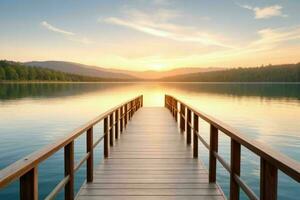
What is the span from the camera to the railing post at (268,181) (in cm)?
283

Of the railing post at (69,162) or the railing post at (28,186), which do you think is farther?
the railing post at (69,162)

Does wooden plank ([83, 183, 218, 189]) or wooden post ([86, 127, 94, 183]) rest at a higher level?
wooden post ([86, 127, 94, 183])

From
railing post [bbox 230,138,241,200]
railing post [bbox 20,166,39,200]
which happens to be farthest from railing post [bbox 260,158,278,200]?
railing post [bbox 20,166,39,200]

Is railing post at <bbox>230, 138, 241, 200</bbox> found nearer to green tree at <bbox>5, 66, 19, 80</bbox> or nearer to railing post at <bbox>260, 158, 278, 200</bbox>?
railing post at <bbox>260, 158, 278, 200</bbox>

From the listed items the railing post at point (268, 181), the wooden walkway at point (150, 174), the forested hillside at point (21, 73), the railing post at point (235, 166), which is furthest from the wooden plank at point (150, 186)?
the forested hillside at point (21, 73)

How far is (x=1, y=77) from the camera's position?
464ft

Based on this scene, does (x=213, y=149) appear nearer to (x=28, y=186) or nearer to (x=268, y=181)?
(x=268, y=181)

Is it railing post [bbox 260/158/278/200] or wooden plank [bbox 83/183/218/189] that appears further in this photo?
wooden plank [bbox 83/183/218/189]

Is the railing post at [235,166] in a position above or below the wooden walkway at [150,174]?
above

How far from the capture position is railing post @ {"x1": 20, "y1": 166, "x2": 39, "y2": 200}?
9.00 ft

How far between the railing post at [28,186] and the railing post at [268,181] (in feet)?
6.50

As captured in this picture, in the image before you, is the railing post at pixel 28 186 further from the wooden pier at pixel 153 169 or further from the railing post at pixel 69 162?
the railing post at pixel 69 162

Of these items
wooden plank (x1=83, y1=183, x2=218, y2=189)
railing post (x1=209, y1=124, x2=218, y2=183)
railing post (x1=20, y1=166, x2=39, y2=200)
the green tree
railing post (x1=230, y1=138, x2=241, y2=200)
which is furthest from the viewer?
the green tree

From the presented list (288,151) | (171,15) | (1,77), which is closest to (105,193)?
(288,151)
